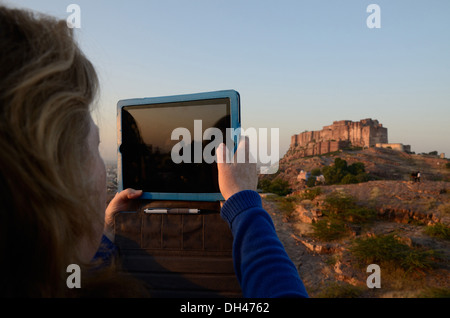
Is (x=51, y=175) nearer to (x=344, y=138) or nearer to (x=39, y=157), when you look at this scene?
(x=39, y=157)

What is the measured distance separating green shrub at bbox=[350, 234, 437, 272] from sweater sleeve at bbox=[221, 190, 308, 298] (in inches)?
182

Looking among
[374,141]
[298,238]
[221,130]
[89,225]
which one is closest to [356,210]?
[298,238]

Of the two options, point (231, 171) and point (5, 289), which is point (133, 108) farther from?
point (5, 289)

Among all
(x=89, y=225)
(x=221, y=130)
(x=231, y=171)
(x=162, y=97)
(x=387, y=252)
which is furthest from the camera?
(x=387, y=252)

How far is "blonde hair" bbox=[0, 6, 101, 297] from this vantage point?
22.5 inches

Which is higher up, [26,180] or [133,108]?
[133,108]

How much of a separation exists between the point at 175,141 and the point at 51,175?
2.82ft

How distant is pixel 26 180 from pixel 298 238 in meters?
6.24

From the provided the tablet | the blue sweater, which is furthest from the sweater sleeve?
the tablet

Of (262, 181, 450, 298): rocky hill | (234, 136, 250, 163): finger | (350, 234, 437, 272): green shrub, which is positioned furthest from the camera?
(350, 234, 437, 272): green shrub

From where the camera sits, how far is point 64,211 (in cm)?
65

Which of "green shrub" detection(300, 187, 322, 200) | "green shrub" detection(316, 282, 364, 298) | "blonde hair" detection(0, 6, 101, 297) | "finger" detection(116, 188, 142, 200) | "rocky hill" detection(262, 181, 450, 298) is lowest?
"green shrub" detection(316, 282, 364, 298)

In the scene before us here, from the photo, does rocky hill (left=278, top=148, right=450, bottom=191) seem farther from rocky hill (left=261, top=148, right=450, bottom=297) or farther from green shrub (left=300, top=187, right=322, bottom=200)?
rocky hill (left=261, top=148, right=450, bottom=297)
